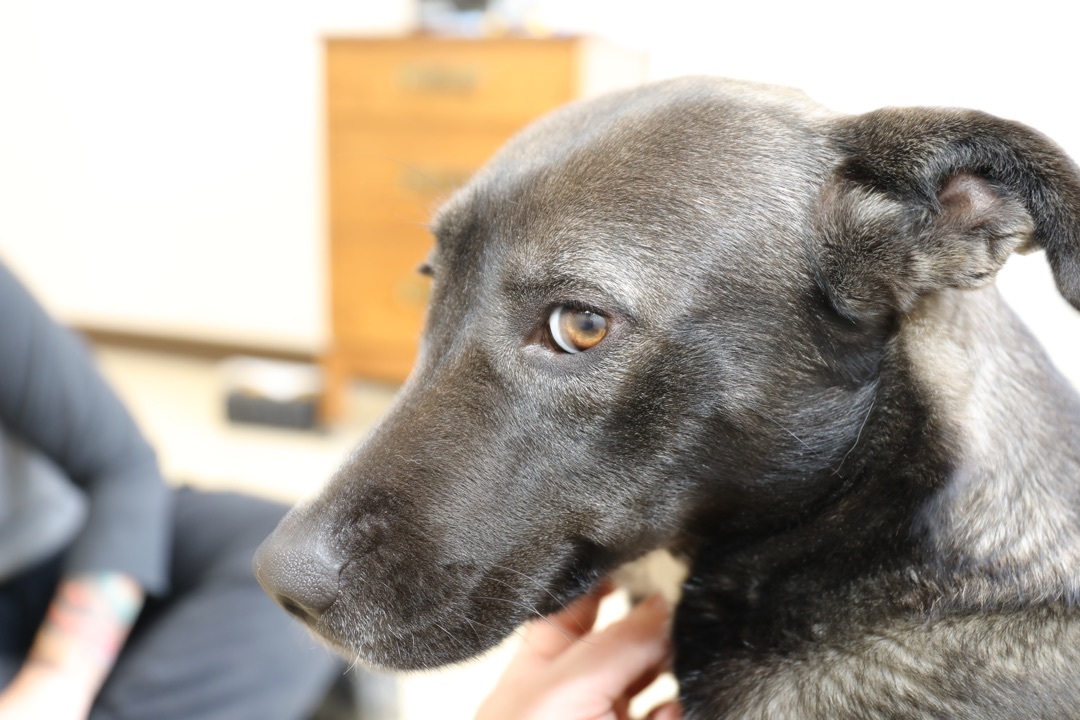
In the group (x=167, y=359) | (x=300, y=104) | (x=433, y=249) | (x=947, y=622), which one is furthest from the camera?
(x=167, y=359)

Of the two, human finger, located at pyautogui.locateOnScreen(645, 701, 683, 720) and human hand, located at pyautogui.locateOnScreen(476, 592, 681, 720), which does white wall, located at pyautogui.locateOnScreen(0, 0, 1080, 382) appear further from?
human finger, located at pyautogui.locateOnScreen(645, 701, 683, 720)

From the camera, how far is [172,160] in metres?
4.67

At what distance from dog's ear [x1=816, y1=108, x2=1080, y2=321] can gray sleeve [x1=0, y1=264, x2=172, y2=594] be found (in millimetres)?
1369

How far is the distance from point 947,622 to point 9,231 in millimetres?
5685

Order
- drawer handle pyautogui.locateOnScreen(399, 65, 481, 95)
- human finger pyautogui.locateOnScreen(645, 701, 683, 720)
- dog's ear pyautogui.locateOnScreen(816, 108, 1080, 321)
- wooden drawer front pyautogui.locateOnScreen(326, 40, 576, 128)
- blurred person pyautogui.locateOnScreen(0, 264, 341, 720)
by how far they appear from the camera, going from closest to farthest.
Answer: dog's ear pyautogui.locateOnScreen(816, 108, 1080, 321) → human finger pyautogui.locateOnScreen(645, 701, 683, 720) → blurred person pyautogui.locateOnScreen(0, 264, 341, 720) → wooden drawer front pyautogui.locateOnScreen(326, 40, 576, 128) → drawer handle pyautogui.locateOnScreen(399, 65, 481, 95)

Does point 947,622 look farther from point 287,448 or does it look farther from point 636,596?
point 287,448

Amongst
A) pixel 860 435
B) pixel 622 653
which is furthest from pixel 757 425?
pixel 622 653

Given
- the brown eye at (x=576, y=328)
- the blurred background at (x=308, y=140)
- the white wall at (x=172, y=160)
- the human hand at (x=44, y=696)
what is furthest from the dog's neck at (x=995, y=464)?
the white wall at (x=172, y=160)

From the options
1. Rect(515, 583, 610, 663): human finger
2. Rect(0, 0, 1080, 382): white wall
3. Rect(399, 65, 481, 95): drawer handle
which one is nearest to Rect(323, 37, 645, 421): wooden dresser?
Rect(399, 65, 481, 95): drawer handle

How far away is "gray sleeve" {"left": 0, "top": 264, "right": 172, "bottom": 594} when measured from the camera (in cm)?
163

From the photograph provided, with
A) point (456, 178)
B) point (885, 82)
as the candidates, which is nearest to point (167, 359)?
point (456, 178)

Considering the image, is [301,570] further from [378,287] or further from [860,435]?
[378,287]

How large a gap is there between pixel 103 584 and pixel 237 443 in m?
2.13

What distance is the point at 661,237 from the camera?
3.32ft
